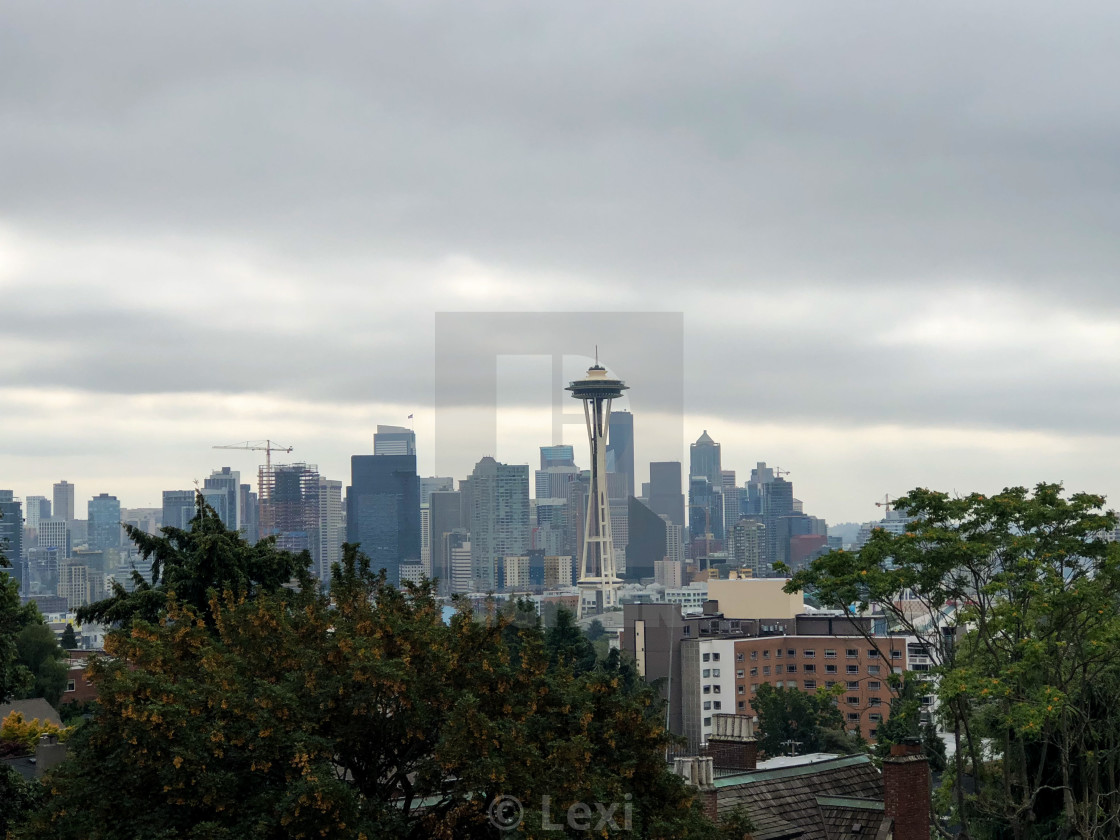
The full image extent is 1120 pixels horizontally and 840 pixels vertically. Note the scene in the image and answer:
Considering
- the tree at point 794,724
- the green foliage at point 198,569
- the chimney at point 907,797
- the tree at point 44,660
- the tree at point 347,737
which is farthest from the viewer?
the tree at point 794,724

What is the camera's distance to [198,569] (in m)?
28.9

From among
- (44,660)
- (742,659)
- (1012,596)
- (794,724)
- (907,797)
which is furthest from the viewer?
(742,659)

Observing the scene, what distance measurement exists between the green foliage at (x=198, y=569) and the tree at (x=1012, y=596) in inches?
479

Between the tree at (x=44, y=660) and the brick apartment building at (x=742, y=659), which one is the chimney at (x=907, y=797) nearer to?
the tree at (x=44, y=660)

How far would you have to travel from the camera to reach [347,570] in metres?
18.4

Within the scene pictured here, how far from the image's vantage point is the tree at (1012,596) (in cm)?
2189

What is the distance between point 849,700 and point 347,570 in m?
109

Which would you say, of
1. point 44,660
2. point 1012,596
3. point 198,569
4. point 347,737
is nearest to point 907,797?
point 1012,596

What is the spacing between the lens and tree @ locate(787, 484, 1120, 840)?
21.9 m

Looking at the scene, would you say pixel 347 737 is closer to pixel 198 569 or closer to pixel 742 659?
pixel 198 569

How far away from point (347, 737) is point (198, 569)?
50.5ft

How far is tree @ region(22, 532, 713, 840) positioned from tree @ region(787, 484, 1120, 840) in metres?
7.98

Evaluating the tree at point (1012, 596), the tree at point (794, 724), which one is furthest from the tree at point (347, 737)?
the tree at point (794, 724)

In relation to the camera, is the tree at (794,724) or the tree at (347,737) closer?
the tree at (347,737)
